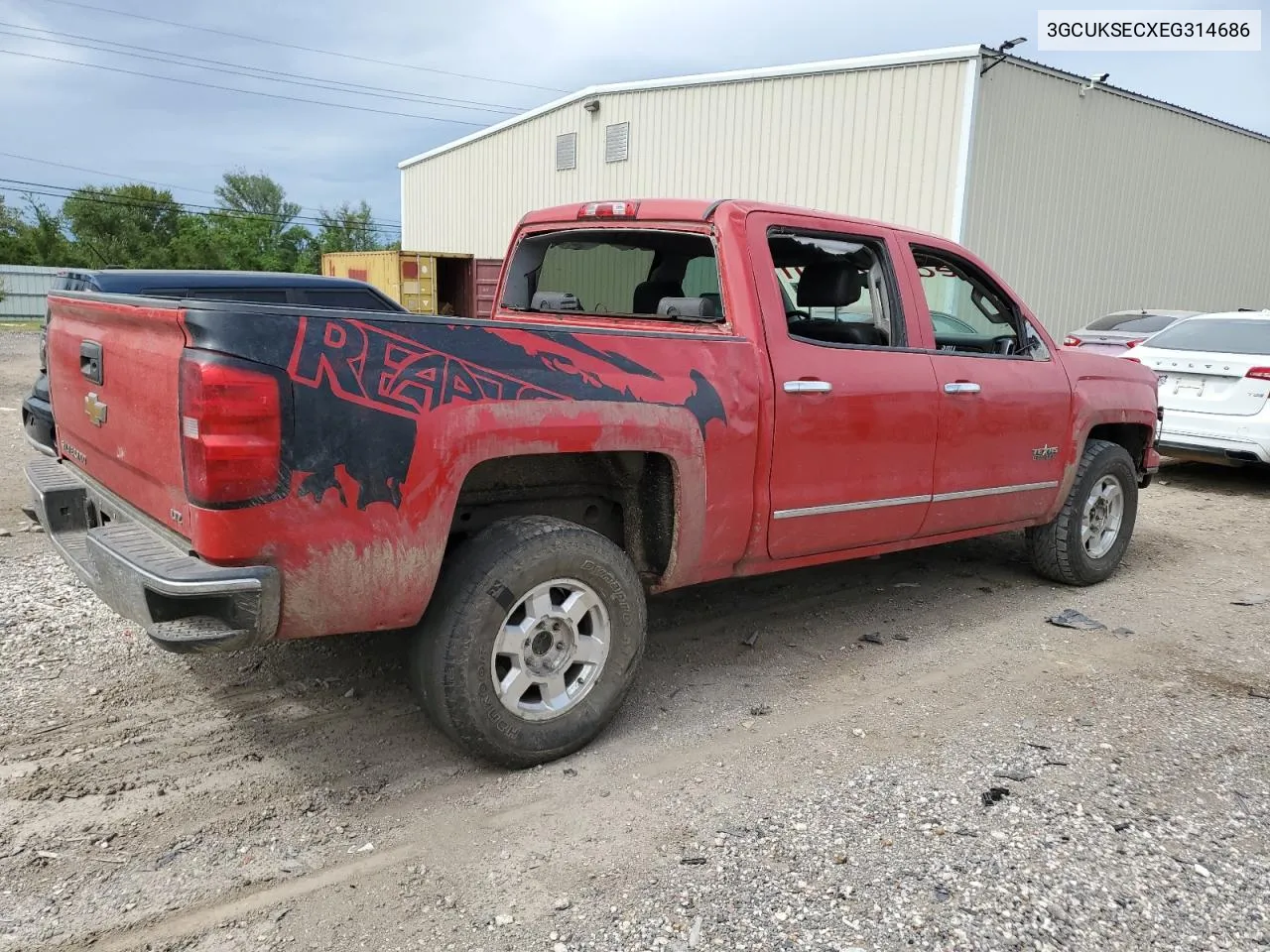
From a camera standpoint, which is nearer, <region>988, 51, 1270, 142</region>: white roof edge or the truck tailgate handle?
the truck tailgate handle

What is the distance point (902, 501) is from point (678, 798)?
190 centimetres

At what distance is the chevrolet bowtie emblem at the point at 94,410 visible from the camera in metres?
3.21

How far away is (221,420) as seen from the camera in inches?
98.3

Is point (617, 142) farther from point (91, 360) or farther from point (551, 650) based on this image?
point (551, 650)

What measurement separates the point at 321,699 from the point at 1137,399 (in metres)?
4.90

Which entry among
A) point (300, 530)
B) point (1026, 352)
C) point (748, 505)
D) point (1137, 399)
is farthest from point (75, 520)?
point (1137, 399)

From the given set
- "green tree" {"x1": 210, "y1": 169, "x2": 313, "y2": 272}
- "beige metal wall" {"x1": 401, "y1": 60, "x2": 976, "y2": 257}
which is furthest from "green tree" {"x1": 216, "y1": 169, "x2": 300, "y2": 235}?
"beige metal wall" {"x1": 401, "y1": 60, "x2": 976, "y2": 257}

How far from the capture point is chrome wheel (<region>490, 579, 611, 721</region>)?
3.18 metres

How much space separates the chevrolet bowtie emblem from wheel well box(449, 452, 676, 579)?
3.99 feet

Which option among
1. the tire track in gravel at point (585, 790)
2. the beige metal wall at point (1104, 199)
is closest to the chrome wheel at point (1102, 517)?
the tire track in gravel at point (585, 790)

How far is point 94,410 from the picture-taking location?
3.27 metres

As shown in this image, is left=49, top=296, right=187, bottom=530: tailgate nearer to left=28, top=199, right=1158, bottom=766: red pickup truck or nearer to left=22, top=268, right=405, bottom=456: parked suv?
left=28, top=199, right=1158, bottom=766: red pickup truck

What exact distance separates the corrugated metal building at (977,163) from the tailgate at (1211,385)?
18.4 ft

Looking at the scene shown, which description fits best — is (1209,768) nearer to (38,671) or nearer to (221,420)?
(221,420)
